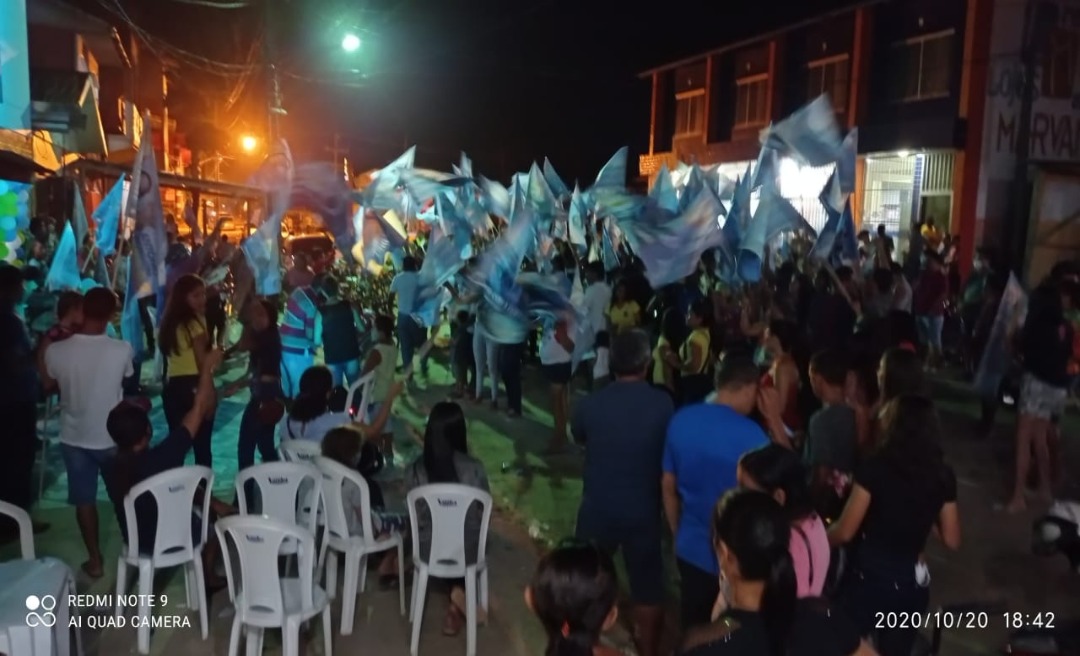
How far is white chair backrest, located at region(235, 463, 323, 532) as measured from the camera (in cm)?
458

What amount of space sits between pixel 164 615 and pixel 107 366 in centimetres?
155

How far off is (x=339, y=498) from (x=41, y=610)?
62.3 inches

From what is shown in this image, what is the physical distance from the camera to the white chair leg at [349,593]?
178 inches

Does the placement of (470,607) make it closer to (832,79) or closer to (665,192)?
(665,192)

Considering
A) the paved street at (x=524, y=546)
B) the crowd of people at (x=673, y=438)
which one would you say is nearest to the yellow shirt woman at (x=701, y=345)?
the crowd of people at (x=673, y=438)

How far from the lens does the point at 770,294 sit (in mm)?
9453

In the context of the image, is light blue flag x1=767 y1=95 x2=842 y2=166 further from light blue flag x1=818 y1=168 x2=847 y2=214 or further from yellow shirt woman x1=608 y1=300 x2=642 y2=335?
yellow shirt woman x1=608 y1=300 x2=642 y2=335

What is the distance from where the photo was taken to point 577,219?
41.3 feet

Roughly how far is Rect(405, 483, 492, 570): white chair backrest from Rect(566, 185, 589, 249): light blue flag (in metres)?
8.55

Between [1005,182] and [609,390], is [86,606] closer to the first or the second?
[609,390]

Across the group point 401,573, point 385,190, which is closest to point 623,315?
point 401,573

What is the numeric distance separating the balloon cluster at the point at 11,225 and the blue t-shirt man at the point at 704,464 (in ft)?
38.5

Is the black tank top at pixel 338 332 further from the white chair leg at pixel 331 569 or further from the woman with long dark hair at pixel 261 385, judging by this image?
the white chair leg at pixel 331 569

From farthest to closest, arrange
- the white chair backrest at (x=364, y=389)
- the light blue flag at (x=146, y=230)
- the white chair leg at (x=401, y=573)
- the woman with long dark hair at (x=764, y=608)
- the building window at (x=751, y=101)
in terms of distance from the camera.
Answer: the building window at (x=751, y=101), the white chair backrest at (x=364, y=389), the light blue flag at (x=146, y=230), the white chair leg at (x=401, y=573), the woman with long dark hair at (x=764, y=608)
